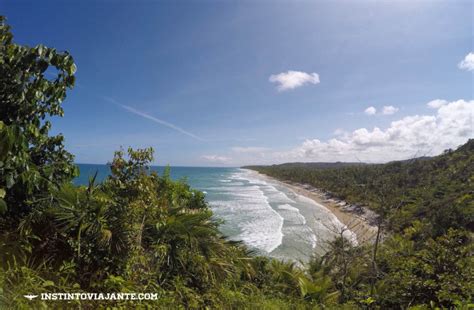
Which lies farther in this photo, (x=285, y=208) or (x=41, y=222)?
(x=285, y=208)

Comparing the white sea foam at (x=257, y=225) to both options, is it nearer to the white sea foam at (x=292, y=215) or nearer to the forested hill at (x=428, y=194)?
the white sea foam at (x=292, y=215)

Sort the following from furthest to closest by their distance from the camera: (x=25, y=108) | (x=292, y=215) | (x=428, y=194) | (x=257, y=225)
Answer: (x=292, y=215) < (x=428, y=194) < (x=257, y=225) < (x=25, y=108)

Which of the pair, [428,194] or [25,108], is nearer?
[25,108]

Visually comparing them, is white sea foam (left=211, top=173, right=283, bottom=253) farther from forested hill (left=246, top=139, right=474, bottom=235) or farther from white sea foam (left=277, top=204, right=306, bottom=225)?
forested hill (left=246, top=139, right=474, bottom=235)

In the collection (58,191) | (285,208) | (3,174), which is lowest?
(285,208)

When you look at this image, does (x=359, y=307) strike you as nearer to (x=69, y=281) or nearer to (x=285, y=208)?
(x=69, y=281)

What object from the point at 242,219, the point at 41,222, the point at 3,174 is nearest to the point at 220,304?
the point at 41,222

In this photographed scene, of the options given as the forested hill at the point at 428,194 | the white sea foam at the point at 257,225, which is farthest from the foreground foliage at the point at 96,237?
the white sea foam at the point at 257,225

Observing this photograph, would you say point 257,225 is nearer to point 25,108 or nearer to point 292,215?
point 292,215

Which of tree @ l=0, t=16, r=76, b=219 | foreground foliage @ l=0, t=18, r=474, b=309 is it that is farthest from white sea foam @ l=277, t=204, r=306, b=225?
tree @ l=0, t=16, r=76, b=219

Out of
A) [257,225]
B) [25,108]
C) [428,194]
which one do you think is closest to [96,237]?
[25,108]

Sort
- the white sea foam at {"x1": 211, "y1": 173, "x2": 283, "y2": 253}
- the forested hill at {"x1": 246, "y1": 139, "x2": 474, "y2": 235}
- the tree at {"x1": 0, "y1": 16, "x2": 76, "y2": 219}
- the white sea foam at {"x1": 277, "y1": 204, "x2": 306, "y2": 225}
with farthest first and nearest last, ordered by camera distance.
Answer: the white sea foam at {"x1": 277, "y1": 204, "x2": 306, "y2": 225} → the white sea foam at {"x1": 211, "y1": 173, "x2": 283, "y2": 253} → the forested hill at {"x1": 246, "y1": 139, "x2": 474, "y2": 235} → the tree at {"x1": 0, "y1": 16, "x2": 76, "y2": 219}
